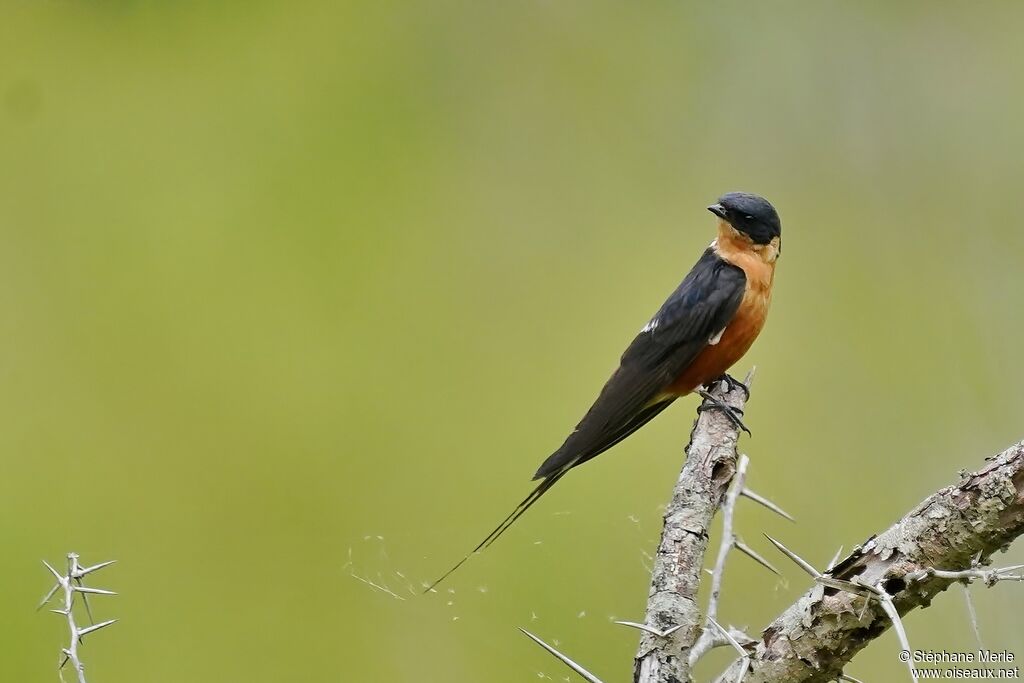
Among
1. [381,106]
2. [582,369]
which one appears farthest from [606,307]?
[381,106]

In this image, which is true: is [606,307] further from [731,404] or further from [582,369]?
[731,404]

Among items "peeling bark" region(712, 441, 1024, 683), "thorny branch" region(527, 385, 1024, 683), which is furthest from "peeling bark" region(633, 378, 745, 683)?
"peeling bark" region(712, 441, 1024, 683)

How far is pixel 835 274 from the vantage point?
6.15m

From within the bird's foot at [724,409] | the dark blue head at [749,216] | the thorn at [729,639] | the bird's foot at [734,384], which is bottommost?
the thorn at [729,639]

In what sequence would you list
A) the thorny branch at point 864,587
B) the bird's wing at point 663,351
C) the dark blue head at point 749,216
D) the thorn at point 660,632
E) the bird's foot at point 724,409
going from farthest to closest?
the dark blue head at point 749,216 → the bird's wing at point 663,351 → the bird's foot at point 724,409 → the thorn at point 660,632 → the thorny branch at point 864,587

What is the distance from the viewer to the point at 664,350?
3.20 meters

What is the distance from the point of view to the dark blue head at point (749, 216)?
11.3ft

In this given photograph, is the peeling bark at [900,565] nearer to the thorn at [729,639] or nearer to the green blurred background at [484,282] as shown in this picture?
the thorn at [729,639]

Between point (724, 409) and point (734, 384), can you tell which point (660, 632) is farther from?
point (734, 384)

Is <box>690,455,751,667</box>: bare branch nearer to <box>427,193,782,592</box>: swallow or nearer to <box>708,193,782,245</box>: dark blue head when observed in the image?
<box>427,193,782,592</box>: swallow

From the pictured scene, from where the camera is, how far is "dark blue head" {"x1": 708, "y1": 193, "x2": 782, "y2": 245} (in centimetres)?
344

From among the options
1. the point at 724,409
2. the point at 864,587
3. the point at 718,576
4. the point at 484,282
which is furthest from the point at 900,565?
the point at 484,282

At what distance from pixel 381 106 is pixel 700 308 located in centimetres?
441

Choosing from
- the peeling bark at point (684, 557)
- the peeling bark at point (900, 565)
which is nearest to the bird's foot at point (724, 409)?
the peeling bark at point (684, 557)
